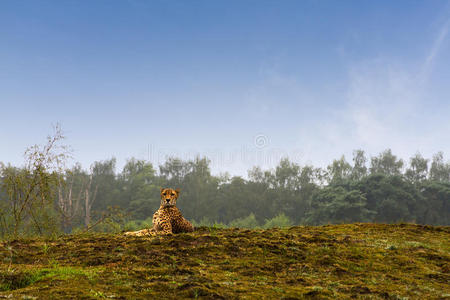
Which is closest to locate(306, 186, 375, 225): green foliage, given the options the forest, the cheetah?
the forest

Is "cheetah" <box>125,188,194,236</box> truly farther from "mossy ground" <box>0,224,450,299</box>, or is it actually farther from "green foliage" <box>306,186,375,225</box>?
"green foliage" <box>306,186,375,225</box>

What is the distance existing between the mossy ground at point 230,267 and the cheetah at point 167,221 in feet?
3.79

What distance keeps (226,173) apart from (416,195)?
33.7m

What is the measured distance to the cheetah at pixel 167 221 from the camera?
9641 mm

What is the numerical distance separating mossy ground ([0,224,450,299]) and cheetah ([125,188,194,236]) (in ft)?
3.79

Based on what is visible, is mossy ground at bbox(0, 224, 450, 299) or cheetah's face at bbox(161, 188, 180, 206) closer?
mossy ground at bbox(0, 224, 450, 299)

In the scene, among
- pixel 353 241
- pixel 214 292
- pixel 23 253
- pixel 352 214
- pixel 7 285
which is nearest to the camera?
pixel 214 292

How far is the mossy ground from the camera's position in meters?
5.09

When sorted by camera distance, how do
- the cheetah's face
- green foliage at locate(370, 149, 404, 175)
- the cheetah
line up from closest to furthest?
the cheetah < the cheetah's face < green foliage at locate(370, 149, 404, 175)

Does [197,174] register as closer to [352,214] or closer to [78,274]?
[352,214]

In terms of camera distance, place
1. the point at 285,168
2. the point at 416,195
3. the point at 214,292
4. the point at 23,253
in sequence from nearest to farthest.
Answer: the point at 214,292
the point at 23,253
the point at 416,195
the point at 285,168

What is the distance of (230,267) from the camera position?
6426 mm

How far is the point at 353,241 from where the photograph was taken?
8.75 metres

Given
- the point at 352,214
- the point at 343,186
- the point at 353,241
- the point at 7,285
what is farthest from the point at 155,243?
the point at 343,186
